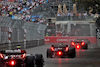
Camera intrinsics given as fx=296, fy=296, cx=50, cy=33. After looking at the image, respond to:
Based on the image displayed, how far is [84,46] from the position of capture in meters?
30.3

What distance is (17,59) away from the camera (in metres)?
10.7

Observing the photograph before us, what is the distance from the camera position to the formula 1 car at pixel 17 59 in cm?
1056

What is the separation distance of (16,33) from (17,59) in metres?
16.8

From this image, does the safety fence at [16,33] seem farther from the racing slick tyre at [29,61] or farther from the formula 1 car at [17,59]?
the racing slick tyre at [29,61]

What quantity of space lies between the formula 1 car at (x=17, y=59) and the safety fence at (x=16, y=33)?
1158 centimetres

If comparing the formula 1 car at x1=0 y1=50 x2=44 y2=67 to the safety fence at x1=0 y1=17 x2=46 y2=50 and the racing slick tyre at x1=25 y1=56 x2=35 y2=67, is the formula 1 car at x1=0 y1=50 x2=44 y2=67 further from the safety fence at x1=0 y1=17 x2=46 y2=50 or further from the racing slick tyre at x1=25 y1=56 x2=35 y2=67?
the safety fence at x1=0 y1=17 x2=46 y2=50

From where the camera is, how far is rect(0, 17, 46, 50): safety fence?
23.5 m

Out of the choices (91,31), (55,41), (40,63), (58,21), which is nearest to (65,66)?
(40,63)

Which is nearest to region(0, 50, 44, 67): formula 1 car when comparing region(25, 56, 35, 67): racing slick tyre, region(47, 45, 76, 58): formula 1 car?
region(25, 56, 35, 67): racing slick tyre

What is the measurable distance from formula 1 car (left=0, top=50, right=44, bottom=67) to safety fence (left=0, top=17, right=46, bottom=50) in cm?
1158

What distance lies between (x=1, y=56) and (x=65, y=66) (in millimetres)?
3231

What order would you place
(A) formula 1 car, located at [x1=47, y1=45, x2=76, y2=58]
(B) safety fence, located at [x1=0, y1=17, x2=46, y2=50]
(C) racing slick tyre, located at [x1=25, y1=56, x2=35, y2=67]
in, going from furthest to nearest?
1. (B) safety fence, located at [x1=0, y1=17, x2=46, y2=50]
2. (A) formula 1 car, located at [x1=47, y1=45, x2=76, y2=58]
3. (C) racing slick tyre, located at [x1=25, y1=56, x2=35, y2=67]

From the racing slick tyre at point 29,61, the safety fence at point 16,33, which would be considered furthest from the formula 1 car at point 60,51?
the racing slick tyre at point 29,61

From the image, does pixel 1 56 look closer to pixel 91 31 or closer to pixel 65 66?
pixel 65 66
